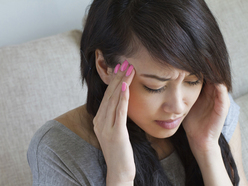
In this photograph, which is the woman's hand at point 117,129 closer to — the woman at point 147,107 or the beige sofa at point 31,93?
the woman at point 147,107

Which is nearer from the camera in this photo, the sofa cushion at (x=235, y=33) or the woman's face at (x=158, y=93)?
the woman's face at (x=158, y=93)

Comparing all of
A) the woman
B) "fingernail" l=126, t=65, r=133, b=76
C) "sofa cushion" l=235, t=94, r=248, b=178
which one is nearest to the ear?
the woman

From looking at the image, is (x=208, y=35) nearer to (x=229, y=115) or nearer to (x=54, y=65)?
(x=229, y=115)

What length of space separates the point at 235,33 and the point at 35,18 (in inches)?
46.9

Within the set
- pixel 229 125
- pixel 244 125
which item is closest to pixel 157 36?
pixel 229 125

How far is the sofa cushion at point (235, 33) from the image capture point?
161 cm

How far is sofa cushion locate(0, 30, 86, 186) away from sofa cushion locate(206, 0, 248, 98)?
899 mm

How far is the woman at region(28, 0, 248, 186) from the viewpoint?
744mm

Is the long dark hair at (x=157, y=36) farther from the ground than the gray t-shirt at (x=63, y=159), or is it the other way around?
the long dark hair at (x=157, y=36)

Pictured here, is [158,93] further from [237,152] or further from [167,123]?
[237,152]

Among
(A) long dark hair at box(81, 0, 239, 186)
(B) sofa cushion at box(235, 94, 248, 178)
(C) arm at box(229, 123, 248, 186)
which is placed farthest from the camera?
(B) sofa cushion at box(235, 94, 248, 178)

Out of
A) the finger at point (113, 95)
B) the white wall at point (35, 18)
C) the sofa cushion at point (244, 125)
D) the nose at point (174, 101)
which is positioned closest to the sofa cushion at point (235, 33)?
the sofa cushion at point (244, 125)

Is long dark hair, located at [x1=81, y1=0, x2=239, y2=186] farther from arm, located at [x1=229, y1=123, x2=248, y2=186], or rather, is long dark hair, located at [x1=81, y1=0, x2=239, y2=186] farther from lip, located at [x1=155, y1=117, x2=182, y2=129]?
arm, located at [x1=229, y1=123, x2=248, y2=186]

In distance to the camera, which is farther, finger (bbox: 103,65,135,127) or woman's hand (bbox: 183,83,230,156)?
woman's hand (bbox: 183,83,230,156)
